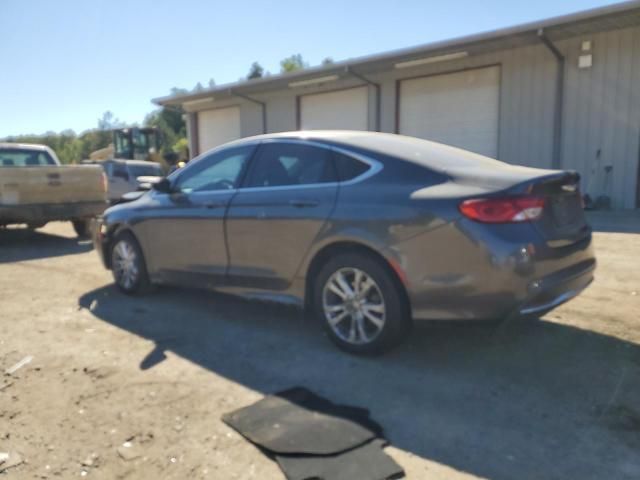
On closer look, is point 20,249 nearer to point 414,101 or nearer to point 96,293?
point 96,293

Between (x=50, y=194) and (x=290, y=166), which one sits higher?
(x=290, y=166)

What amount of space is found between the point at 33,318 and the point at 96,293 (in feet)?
3.28

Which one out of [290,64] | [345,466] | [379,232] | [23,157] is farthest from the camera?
[290,64]

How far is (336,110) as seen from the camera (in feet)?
63.4

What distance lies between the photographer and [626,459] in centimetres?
261

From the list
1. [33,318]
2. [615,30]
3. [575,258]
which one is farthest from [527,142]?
[33,318]

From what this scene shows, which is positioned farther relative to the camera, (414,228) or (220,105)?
(220,105)

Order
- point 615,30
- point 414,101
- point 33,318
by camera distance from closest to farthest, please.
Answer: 1. point 33,318
2. point 615,30
3. point 414,101

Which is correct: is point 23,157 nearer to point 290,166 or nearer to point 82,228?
point 82,228

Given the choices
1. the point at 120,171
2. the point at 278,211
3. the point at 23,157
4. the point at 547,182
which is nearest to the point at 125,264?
the point at 278,211

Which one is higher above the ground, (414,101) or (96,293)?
(414,101)

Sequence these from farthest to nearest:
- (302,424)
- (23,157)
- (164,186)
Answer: (23,157)
(164,186)
(302,424)

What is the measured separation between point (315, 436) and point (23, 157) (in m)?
11.2

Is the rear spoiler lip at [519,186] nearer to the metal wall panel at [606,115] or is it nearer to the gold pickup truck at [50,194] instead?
the gold pickup truck at [50,194]
